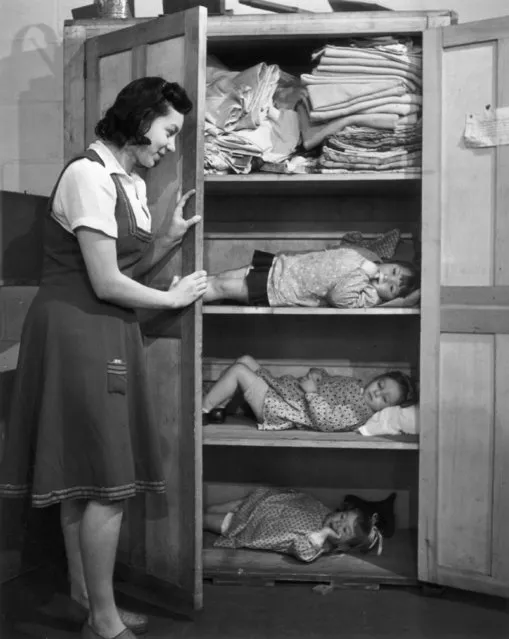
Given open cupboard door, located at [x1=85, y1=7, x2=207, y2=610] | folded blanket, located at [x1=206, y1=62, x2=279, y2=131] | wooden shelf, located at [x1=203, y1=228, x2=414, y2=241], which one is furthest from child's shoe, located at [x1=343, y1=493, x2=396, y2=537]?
folded blanket, located at [x1=206, y1=62, x2=279, y2=131]

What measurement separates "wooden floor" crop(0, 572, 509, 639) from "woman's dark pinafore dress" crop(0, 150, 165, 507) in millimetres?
541

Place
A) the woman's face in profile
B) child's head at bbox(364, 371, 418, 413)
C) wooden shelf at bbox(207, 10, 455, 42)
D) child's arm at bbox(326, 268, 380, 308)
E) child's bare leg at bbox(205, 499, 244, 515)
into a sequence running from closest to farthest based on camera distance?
the woman's face in profile, wooden shelf at bbox(207, 10, 455, 42), child's arm at bbox(326, 268, 380, 308), child's head at bbox(364, 371, 418, 413), child's bare leg at bbox(205, 499, 244, 515)

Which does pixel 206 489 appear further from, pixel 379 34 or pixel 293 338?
pixel 379 34

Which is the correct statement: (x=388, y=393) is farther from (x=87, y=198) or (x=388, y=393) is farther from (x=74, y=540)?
(x=87, y=198)

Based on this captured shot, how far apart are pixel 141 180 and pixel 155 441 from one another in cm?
84

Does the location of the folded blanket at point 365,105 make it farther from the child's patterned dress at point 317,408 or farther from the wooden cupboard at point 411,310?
the child's patterned dress at point 317,408

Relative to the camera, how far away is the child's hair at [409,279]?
3160 mm

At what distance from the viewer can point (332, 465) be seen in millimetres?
3666

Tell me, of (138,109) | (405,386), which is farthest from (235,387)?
(138,109)

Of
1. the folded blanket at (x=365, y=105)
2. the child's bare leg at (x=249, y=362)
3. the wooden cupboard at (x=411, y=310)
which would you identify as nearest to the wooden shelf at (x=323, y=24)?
the wooden cupboard at (x=411, y=310)

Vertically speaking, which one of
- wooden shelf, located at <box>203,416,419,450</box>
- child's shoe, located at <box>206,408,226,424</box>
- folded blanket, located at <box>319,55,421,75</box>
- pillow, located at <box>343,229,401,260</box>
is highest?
folded blanket, located at <box>319,55,421,75</box>

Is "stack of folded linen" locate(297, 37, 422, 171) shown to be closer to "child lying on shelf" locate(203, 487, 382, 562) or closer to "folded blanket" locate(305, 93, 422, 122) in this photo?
"folded blanket" locate(305, 93, 422, 122)

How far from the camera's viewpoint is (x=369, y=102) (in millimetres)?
2990

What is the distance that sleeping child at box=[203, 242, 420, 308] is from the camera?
122 inches
